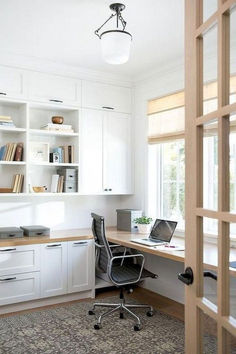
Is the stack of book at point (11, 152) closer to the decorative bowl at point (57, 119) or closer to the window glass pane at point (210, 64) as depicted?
the decorative bowl at point (57, 119)

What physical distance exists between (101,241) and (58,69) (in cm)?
208

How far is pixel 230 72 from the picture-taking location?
104cm

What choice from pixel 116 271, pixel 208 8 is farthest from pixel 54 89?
pixel 208 8

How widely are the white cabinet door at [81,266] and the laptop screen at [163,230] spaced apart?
2.46 ft

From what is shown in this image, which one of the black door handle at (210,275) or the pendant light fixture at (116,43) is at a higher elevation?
the pendant light fixture at (116,43)

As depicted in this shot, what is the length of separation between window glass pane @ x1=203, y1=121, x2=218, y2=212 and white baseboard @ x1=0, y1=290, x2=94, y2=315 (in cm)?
302

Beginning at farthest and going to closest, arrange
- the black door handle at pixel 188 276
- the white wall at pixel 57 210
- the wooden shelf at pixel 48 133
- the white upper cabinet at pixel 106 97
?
the white upper cabinet at pixel 106 97
the white wall at pixel 57 210
the wooden shelf at pixel 48 133
the black door handle at pixel 188 276

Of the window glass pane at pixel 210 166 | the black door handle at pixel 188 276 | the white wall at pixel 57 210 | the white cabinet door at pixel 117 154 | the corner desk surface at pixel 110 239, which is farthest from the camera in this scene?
the white cabinet door at pixel 117 154

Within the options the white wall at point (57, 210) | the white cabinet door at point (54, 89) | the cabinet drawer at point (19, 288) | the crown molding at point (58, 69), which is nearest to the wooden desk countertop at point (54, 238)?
the white wall at point (57, 210)

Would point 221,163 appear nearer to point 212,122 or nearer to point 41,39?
point 212,122

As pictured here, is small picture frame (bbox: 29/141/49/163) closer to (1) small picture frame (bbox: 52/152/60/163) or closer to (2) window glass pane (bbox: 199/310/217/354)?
(1) small picture frame (bbox: 52/152/60/163)

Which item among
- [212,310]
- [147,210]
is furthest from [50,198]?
[212,310]

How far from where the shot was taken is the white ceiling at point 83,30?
2.76 meters

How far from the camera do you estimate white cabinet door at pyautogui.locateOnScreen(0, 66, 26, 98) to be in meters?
3.81
